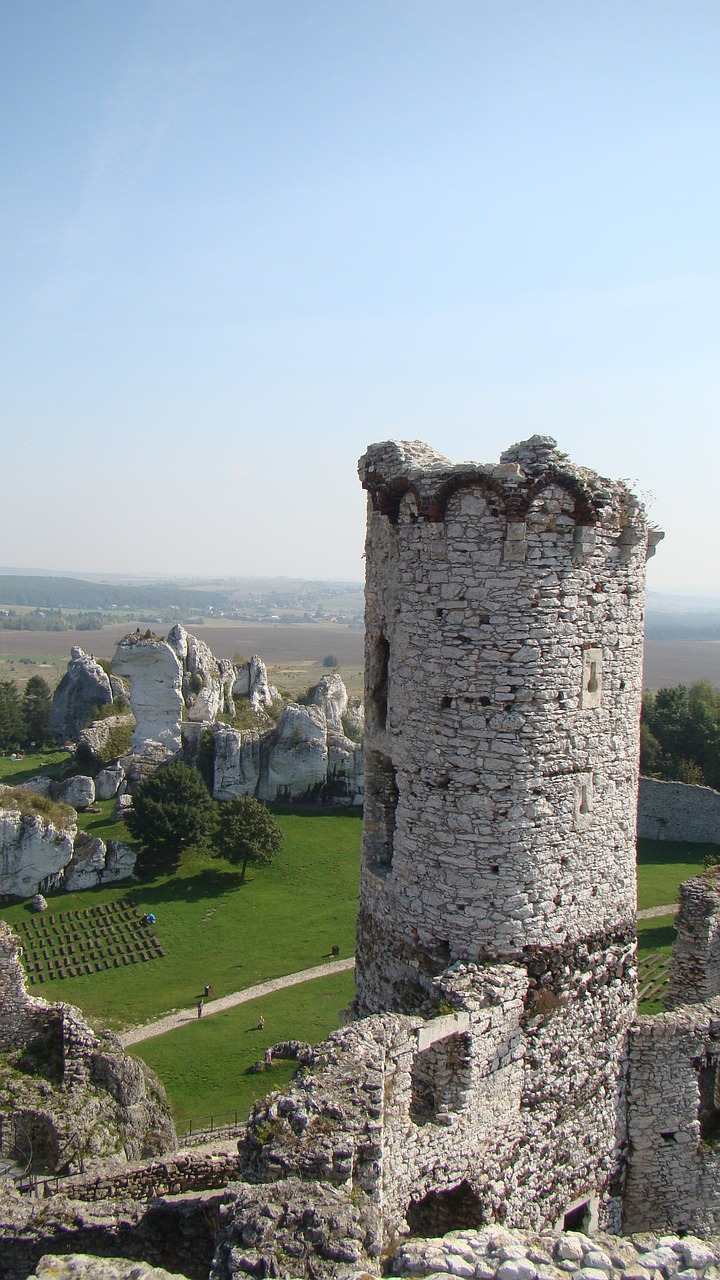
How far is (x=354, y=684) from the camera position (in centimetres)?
10925

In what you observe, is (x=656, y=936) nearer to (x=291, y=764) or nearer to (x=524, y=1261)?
(x=291, y=764)

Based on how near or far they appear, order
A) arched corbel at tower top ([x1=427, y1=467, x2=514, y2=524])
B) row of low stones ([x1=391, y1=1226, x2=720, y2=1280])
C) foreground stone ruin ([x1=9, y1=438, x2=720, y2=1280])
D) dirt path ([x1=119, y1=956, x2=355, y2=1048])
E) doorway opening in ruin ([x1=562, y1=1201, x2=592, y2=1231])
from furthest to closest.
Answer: dirt path ([x1=119, y1=956, x2=355, y2=1048]), doorway opening in ruin ([x1=562, y1=1201, x2=592, y2=1231]), arched corbel at tower top ([x1=427, y1=467, x2=514, y2=524]), foreground stone ruin ([x1=9, y1=438, x2=720, y2=1280]), row of low stones ([x1=391, y1=1226, x2=720, y2=1280])

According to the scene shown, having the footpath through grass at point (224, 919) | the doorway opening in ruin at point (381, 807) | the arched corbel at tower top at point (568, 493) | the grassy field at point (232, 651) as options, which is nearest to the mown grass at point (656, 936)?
the footpath through grass at point (224, 919)

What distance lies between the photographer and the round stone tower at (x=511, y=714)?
7.85 metres

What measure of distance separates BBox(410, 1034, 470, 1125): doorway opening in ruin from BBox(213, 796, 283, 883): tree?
2564 centimetres

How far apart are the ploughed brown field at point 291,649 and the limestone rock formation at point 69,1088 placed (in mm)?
96536

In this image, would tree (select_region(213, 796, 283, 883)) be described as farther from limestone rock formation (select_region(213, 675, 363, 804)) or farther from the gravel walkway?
the gravel walkway

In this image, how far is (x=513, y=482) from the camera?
7.73 m

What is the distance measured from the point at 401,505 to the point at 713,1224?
28.4 ft

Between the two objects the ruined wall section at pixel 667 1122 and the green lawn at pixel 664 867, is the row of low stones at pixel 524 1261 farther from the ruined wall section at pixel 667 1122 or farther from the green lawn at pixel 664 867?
the green lawn at pixel 664 867

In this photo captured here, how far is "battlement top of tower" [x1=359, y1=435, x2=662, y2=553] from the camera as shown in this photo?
306 inches

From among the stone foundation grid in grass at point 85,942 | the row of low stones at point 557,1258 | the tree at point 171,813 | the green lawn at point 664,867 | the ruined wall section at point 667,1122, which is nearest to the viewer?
the row of low stones at point 557,1258

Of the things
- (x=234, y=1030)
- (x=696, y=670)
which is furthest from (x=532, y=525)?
(x=696, y=670)

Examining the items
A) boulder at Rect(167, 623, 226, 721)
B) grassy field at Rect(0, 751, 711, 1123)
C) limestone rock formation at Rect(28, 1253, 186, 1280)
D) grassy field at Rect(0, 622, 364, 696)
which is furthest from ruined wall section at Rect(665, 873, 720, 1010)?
grassy field at Rect(0, 622, 364, 696)
